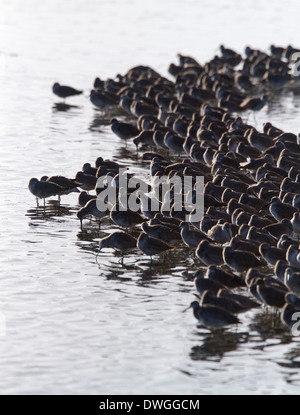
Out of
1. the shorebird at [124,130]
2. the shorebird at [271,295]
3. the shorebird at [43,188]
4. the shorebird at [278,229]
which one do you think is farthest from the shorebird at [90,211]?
the shorebird at [124,130]

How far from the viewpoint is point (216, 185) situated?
17.7 metres

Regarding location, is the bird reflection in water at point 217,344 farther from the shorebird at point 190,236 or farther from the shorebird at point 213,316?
the shorebird at point 190,236

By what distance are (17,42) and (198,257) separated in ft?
86.5

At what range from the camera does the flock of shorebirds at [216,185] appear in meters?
13.1

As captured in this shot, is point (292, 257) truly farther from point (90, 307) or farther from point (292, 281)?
point (90, 307)

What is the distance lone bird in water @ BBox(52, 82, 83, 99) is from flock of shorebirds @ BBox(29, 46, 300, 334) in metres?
0.03

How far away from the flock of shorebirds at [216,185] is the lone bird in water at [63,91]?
33 millimetres

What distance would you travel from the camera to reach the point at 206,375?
11180mm

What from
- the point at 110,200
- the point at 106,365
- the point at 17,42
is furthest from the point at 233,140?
the point at 17,42

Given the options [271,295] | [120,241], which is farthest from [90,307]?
[271,295]

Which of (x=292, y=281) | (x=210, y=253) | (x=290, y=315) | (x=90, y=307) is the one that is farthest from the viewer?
(x=210, y=253)

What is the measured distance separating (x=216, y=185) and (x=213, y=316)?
19.5 ft

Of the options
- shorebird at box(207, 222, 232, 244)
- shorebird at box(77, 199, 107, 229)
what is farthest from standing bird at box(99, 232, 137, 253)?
shorebird at box(77, 199, 107, 229)

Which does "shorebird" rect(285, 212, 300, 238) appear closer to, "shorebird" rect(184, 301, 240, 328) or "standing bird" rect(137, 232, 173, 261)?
"standing bird" rect(137, 232, 173, 261)
